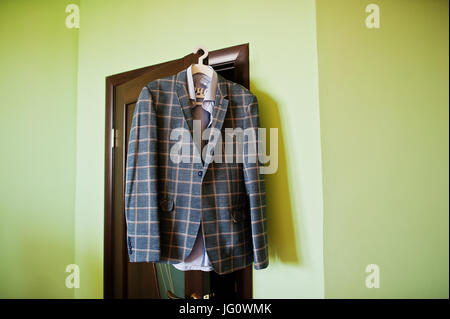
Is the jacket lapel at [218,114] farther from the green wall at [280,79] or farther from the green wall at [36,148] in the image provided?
the green wall at [36,148]

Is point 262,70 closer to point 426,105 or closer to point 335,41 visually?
point 335,41

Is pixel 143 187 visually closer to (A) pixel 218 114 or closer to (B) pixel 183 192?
(B) pixel 183 192

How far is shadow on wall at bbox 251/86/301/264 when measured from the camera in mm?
887

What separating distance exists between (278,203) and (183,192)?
40cm

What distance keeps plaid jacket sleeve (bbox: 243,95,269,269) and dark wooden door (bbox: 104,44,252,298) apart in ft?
1.09

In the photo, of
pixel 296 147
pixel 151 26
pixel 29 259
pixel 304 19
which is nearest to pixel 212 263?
pixel 296 147

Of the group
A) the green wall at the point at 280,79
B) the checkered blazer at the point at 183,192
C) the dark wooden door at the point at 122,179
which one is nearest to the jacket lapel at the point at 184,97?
the checkered blazer at the point at 183,192

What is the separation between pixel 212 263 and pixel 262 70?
2.61ft

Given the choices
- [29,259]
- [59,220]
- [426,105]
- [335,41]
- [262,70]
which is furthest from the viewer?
[59,220]

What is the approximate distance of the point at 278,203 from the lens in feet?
3.01

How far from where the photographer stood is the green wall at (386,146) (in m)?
0.64

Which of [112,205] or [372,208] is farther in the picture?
[112,205]

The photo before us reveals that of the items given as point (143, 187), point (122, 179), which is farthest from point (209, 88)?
point (122, 179)

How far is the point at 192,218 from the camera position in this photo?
76 cm
